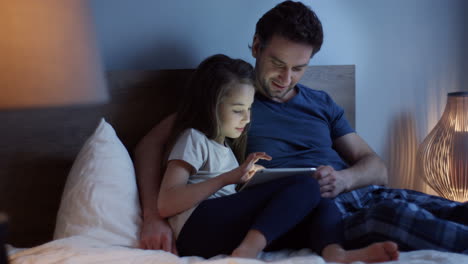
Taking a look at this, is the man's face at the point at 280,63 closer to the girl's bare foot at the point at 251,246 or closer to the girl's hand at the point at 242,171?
the girl's hand at the point at 242,171

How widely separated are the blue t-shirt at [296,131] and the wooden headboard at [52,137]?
0.32 m

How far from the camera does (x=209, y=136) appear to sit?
1429 mm

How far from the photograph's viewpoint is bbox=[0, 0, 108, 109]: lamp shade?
144 cm

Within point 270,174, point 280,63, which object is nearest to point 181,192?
point 270,174

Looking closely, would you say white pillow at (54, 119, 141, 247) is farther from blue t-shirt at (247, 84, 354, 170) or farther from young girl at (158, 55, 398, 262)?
blue t-shirt at (247, 84, 354, 170)

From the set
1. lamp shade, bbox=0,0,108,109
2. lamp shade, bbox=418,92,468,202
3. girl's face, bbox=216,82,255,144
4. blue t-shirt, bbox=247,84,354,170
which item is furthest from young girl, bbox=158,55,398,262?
lamp shade, bbox=418,92,468,202

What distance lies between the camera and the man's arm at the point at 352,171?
1.50 metres

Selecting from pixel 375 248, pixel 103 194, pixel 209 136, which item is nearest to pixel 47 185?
pixel 103 194

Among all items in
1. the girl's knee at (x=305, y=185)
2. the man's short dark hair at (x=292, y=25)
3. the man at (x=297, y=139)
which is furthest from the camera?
the man's short dark hair at (x=292, y=25)

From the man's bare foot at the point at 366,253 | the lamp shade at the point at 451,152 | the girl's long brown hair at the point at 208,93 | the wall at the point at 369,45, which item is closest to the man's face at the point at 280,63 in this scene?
the girl's long brown hair at the point at 208,93

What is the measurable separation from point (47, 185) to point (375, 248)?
3.27 ft

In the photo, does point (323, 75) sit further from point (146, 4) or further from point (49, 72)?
point (49, 72)

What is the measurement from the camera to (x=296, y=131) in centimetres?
170

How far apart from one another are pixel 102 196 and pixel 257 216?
435mm
